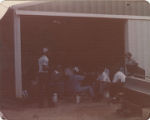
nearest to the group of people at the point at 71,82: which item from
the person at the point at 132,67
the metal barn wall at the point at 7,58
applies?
the person at the point at 132,67

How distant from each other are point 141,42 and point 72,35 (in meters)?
0.97

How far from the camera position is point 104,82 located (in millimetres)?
4750

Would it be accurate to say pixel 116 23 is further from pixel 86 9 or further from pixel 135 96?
pixel 135 96

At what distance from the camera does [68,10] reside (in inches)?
182

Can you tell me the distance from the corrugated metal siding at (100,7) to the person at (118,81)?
813mm

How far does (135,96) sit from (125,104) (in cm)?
16

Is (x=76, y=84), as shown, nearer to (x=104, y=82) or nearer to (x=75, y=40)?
(x=104, y=82)

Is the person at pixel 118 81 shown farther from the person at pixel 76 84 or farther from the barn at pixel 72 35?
the person at pixel 76 84

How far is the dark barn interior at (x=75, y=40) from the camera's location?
461cm

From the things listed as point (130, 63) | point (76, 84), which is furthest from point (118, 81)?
point (76, 84)

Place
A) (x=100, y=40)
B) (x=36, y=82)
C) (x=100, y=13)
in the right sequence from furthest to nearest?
1. (x=100, y=13)
2. (x=100, y=40)
3. (x=36, y=82)

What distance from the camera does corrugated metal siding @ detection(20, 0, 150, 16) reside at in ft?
15.0

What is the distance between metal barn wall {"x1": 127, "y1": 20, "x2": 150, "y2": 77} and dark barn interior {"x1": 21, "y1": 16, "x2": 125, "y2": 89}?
0.47 ft

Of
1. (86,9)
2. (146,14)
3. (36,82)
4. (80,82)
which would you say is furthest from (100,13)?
(36,82)
